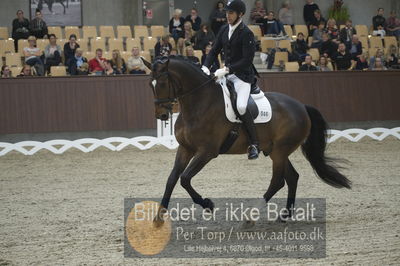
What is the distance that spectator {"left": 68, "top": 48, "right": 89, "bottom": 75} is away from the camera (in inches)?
616

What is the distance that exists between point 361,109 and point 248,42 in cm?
934

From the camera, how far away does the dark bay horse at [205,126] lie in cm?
709

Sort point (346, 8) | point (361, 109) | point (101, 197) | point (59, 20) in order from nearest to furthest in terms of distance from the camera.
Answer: point (101, 197), point (361, 109), point (59, 20), point (346, 8)

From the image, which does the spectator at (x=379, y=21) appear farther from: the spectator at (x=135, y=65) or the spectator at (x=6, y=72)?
the spectator at (x=6, y=72)

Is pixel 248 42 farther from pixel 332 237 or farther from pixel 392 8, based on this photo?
pixel 392 8

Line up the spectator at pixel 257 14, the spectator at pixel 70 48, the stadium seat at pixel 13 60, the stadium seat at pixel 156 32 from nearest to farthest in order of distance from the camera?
the spectator at pixel 70 48 → the stadium seat at pixel 13 60 → the stadium seat at pixel 156 32 → the spectator at pixel 257 14

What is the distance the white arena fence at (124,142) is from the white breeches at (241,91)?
585cm

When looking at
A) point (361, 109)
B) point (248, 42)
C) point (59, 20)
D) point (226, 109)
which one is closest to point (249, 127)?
point (226, 109)

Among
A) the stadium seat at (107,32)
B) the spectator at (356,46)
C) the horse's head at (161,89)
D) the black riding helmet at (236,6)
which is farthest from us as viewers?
the stadium seat at (107,32)

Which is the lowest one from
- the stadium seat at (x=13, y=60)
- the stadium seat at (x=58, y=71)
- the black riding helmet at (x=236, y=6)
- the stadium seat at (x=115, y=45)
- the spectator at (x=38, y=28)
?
the stadium seat at (x=58, y=71)

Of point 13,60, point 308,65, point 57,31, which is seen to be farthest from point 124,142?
point 57,31

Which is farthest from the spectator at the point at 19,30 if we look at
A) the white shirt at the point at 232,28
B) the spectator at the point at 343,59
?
the white shirt at the point at 232,28

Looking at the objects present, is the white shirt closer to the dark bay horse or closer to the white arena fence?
the dark bay horse

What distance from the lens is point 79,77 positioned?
15.0 metres
